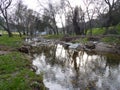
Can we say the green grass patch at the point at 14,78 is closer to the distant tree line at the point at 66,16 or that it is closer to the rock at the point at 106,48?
the rock at the point at 106,48

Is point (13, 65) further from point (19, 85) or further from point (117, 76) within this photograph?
point (117, 76)

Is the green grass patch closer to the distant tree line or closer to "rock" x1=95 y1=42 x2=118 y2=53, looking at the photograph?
"rock" x1=95 y1=42 x2=118 y2=53

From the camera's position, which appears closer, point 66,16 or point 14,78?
point 14,78

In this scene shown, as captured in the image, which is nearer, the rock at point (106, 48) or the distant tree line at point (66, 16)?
the rock at point (106, 48)

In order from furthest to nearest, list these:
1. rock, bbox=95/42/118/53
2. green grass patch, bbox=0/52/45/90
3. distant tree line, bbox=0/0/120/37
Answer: distant tree line, bbox=0/0/120/37 < rock, bbox=95/42/118/53 < green grass patch, bbox=0/52/45/90

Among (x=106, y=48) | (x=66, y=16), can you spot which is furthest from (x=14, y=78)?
(x=66, y=16)

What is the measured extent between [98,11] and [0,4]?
75.1 feet

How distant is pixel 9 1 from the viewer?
31578 mm

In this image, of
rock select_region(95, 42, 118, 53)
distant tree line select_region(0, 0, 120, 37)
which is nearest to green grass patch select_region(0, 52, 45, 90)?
rock select_region(95, 42, 118, 53)

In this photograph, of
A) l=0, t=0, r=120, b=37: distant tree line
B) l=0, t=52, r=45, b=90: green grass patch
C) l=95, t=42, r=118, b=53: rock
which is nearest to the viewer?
l=0, t=52, r=45, b=90: green grass patch

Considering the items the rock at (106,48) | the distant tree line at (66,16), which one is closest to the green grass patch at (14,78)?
the rock at (106,48)

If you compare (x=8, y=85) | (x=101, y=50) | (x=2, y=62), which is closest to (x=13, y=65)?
(x=2, y=62)

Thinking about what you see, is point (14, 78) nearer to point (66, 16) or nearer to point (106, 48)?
point (106, 48)

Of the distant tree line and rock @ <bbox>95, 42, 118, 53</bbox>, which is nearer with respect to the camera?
rock @ <bbox>95, 42, 118, 53</bbox>
